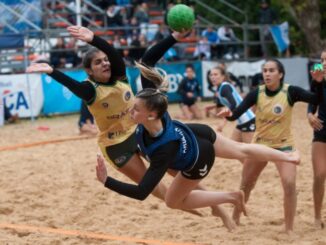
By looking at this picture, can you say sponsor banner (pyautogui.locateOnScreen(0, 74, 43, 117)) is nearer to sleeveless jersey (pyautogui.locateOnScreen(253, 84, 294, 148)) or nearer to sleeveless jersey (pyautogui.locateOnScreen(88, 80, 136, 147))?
sleeveless jersey (pyautogui.locateOnScreen(88, 80, 136, 147))

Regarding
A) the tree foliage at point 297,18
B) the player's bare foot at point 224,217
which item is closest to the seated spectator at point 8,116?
the tree foliage at point 297,18

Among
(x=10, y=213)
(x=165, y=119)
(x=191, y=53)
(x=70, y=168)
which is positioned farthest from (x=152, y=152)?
(x=191, y=53)

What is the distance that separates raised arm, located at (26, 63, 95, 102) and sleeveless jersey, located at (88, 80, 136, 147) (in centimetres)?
9

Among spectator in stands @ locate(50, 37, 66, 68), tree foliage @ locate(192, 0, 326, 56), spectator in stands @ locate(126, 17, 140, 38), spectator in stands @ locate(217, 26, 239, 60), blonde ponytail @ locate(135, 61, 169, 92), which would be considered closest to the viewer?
blonde ponytail @ locate(135, 61, 169, 92)

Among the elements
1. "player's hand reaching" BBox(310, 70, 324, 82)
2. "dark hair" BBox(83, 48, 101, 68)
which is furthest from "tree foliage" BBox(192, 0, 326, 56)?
"dark hair" BBox(83, 48, 101, 68)

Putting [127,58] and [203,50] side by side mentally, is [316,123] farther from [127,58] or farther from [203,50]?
[203,50]

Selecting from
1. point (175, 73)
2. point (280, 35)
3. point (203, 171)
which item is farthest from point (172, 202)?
point (280, 35)

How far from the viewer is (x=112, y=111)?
7.26m

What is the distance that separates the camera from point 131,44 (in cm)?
2170

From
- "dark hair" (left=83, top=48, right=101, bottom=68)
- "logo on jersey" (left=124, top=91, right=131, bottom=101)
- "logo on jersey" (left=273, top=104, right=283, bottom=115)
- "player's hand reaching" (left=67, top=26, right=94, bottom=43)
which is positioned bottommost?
"logo on jersey" (left=273, top=104, right=283, bottom=115)

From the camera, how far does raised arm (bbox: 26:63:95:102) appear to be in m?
6.62

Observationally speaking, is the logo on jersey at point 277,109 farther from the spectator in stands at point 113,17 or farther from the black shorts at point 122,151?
the spectator in stands at point 113,17

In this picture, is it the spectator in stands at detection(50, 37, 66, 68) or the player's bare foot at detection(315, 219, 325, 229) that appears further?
the spectator in stands at detection(50, 37, 66, 68)

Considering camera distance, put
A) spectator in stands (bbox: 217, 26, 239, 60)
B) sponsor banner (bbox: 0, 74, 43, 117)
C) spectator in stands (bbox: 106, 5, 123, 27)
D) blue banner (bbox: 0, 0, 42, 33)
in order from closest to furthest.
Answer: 1. sponsor banner (bbox: 0, 74, 43, 117)
2. blue banner (bbox: 0, 0, 42, 33)
3. spectator in stands (bbox: 106, 5, 123, 27)
4. spectator in stands (bbox: 217, 26, 239, 60)
